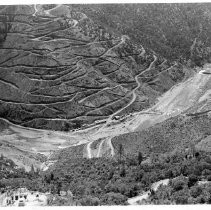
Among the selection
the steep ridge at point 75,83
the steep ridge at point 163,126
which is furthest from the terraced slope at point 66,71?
the steep ridge at point 163,126

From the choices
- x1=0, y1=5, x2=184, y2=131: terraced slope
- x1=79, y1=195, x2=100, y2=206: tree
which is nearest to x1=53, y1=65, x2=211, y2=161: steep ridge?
x1=0, y1=5, x2=184, y2=131: terraced slope

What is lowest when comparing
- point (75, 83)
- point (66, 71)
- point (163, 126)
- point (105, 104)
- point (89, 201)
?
point (105, 104)

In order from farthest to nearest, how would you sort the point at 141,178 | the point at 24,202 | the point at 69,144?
the point at 69,144
the point at 141,178
the point at 24,202

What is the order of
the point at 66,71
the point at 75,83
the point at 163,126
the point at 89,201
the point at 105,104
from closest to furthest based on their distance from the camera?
the point at 89,201 < the point at 163,126 < the point at 105,104 < the point at 75,83 < the point at 66,71

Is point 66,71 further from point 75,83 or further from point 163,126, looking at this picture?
point 163,126

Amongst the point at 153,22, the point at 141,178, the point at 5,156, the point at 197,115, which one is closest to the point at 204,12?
the point at 153,22

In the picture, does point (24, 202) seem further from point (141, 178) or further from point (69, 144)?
point (69, 144)

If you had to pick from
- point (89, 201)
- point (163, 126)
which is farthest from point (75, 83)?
point (89, 201)
